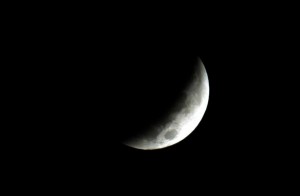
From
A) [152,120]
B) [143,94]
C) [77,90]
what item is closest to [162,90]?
[143,94]

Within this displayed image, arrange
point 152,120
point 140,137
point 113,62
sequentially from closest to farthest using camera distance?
point 113,62 < point 152,120 < point 140,137

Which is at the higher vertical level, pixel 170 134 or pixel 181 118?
pixel 181 118

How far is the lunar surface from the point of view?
11.7 ft

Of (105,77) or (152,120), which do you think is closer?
(105,77)

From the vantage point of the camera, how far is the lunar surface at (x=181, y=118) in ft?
11.7

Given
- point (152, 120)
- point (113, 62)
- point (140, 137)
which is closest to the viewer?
point (113, 62)

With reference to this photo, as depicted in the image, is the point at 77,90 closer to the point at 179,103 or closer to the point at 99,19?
the point at 99,19

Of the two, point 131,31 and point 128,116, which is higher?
point 131,31

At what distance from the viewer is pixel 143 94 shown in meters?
3.17

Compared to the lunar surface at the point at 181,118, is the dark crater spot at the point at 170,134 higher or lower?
lower

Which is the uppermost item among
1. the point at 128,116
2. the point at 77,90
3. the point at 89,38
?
the point at 89,38

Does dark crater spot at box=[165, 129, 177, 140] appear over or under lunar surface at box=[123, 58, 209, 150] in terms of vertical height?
under

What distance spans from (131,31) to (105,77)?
2.00 feet

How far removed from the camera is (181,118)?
3.63 m
